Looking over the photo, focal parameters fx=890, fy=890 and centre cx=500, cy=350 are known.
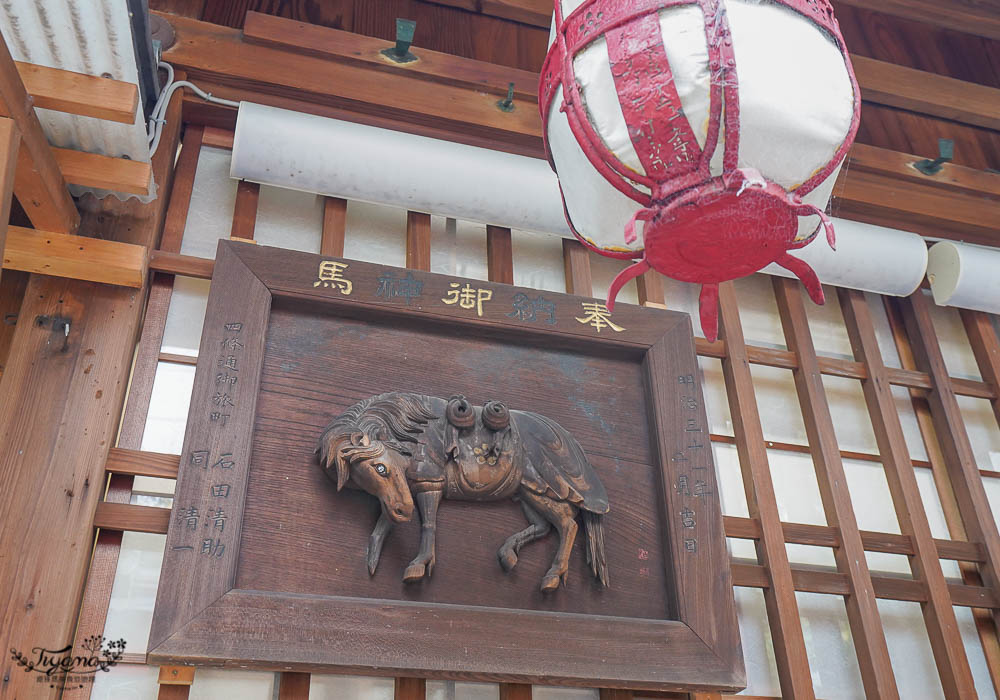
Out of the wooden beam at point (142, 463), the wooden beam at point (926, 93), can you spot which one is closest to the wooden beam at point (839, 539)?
the wooden beam at point (926, 93)

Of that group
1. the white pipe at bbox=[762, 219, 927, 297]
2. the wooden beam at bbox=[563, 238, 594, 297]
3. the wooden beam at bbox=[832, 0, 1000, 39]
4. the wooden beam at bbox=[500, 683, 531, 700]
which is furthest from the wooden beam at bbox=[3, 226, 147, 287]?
the wooden beam at bbox=[832, 0, 1000, 39]

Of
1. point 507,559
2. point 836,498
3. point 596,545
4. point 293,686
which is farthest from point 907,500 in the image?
point 293,686

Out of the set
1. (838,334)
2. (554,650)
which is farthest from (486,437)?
(838,334)

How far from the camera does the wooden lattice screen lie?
206 centimetres

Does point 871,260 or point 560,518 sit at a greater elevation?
point 871,260

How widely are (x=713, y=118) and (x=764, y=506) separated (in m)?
1.51

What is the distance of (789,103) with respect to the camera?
1.23m

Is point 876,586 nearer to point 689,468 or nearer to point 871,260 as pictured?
point 689,468

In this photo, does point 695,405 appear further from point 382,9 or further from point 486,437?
point 382,9

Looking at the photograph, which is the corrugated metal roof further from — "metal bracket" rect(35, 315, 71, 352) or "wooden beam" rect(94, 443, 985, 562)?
"wooden beam" rect(94, 443, 985, 562)

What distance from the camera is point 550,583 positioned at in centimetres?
204

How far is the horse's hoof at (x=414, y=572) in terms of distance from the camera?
6.44 ft

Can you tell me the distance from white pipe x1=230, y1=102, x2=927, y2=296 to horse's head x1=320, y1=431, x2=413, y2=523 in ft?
2.80

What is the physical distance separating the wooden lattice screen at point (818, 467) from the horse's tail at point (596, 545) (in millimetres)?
290
